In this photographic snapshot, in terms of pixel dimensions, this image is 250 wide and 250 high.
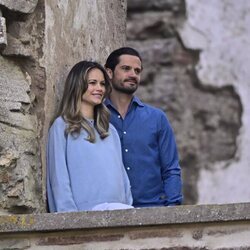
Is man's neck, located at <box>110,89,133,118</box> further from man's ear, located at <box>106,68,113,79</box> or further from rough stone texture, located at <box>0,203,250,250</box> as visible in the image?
rough stone texture, located at <box>0,203,250,250</box>

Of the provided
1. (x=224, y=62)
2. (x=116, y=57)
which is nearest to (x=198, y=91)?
(x=224, y=62)

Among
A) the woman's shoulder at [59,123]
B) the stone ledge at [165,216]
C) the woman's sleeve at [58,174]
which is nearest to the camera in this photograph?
the stone ledge at [165,216]

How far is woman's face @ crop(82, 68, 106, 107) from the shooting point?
29.3ft

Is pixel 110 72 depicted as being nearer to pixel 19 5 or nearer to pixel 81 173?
pixel 19 5

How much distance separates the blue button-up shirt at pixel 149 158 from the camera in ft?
29.8

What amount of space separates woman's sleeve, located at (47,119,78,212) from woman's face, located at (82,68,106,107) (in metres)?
0.18

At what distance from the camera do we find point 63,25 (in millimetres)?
9375

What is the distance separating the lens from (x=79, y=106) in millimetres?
8922

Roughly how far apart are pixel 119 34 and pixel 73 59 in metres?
Answer: 1.13

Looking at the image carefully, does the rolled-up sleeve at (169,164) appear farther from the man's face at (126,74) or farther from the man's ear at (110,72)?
the man's ear at (110,72)

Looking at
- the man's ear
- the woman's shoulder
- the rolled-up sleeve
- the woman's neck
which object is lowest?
the rolled-up sleeve

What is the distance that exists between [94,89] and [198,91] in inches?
196

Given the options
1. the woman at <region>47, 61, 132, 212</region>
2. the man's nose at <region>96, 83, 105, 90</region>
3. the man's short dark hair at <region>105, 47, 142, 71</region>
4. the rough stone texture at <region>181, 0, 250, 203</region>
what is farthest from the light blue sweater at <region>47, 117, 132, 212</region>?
the rough stone texture at <region>181, 0, 250, 203</region>

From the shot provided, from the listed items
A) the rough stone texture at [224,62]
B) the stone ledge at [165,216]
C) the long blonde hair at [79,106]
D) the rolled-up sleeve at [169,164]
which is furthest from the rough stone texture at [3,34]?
the rough stone texture at [224,62]
